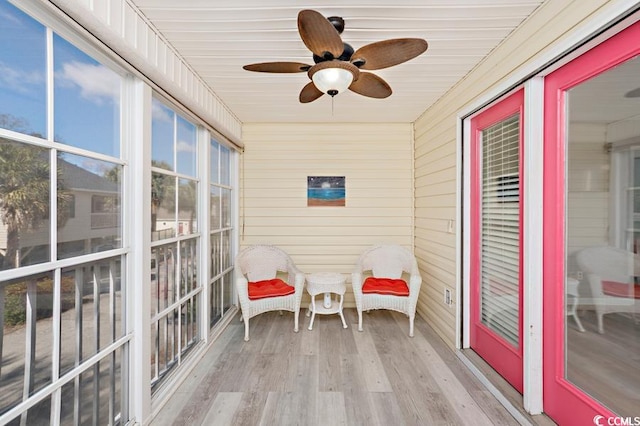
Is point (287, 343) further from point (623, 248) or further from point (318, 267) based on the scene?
point (623, 248)

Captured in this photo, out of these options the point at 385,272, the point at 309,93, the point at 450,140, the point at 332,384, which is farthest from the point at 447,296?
the point at 309,93

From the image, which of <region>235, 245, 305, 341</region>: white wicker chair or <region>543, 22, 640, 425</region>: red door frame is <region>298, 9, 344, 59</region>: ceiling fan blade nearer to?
<region>543, 22, 640, 425</region>: red door frame

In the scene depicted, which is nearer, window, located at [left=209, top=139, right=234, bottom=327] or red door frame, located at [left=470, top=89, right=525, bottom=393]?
red door frame, located at [left=470, top=89, right=525, bottom=393]

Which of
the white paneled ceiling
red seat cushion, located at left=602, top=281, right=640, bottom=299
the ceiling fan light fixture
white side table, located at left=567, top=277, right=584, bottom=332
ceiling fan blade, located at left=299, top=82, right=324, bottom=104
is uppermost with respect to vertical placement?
the white paneled ceiling

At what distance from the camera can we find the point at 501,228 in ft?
7.94

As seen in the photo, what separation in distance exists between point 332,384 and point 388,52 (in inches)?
95.0

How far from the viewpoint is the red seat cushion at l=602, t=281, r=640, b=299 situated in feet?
4.71

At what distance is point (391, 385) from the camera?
232cm

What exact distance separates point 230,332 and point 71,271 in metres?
2.22

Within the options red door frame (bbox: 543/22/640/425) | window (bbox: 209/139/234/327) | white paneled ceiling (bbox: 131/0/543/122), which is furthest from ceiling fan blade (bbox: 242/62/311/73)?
red door frame (bbox: 543/22/640/425)

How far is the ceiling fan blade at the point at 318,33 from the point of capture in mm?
1355

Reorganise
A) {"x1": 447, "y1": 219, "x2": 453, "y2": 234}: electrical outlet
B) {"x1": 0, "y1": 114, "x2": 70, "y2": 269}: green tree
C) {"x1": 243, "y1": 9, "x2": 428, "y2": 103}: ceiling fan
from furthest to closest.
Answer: {"x1": 447, "y1": 219, "x2": 453, "y2": 234}: electrical outlet → {"x1": 243, "y1": 9, "x2": 428, "y2": 103}: ceiling fan → {"x1": 0, "y1": 114, "x2": 70, "y2": 269}: green tree

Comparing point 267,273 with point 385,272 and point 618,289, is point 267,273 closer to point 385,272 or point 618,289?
point 385,272

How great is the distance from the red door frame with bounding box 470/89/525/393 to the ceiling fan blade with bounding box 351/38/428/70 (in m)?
1.06
